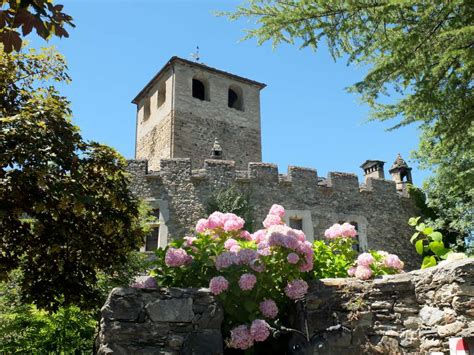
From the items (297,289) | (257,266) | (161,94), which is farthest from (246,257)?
(161,94)

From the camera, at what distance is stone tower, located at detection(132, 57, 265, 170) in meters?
23.4

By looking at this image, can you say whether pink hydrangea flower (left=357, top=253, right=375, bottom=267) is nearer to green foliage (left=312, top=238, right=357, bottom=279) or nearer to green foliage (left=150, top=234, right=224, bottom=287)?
green foliage (left=312, top=238, right=357, bottom=279)

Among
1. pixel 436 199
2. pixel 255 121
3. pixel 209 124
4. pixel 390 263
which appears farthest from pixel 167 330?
pixel 255 121

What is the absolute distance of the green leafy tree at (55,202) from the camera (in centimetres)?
536

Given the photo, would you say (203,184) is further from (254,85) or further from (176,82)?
(254,85)

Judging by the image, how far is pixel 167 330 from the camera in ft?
14.7

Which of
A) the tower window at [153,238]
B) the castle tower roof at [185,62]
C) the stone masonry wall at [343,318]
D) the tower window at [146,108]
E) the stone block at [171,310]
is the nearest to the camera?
the stone masonry wall at [343,318]

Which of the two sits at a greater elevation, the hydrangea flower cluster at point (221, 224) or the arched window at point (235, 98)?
the arched window at point (235, 98)

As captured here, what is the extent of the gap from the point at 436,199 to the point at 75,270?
1382 centimetres

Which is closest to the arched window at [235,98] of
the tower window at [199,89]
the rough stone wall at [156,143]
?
the tower window at [199,89]

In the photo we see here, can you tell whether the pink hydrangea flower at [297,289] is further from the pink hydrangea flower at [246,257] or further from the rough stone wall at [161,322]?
the rough stone wall at [161,322]

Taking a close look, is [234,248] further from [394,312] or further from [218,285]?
[394,312]

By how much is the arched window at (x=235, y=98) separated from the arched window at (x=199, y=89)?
4.72ft

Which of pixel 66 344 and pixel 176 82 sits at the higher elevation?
pixel 176 82
